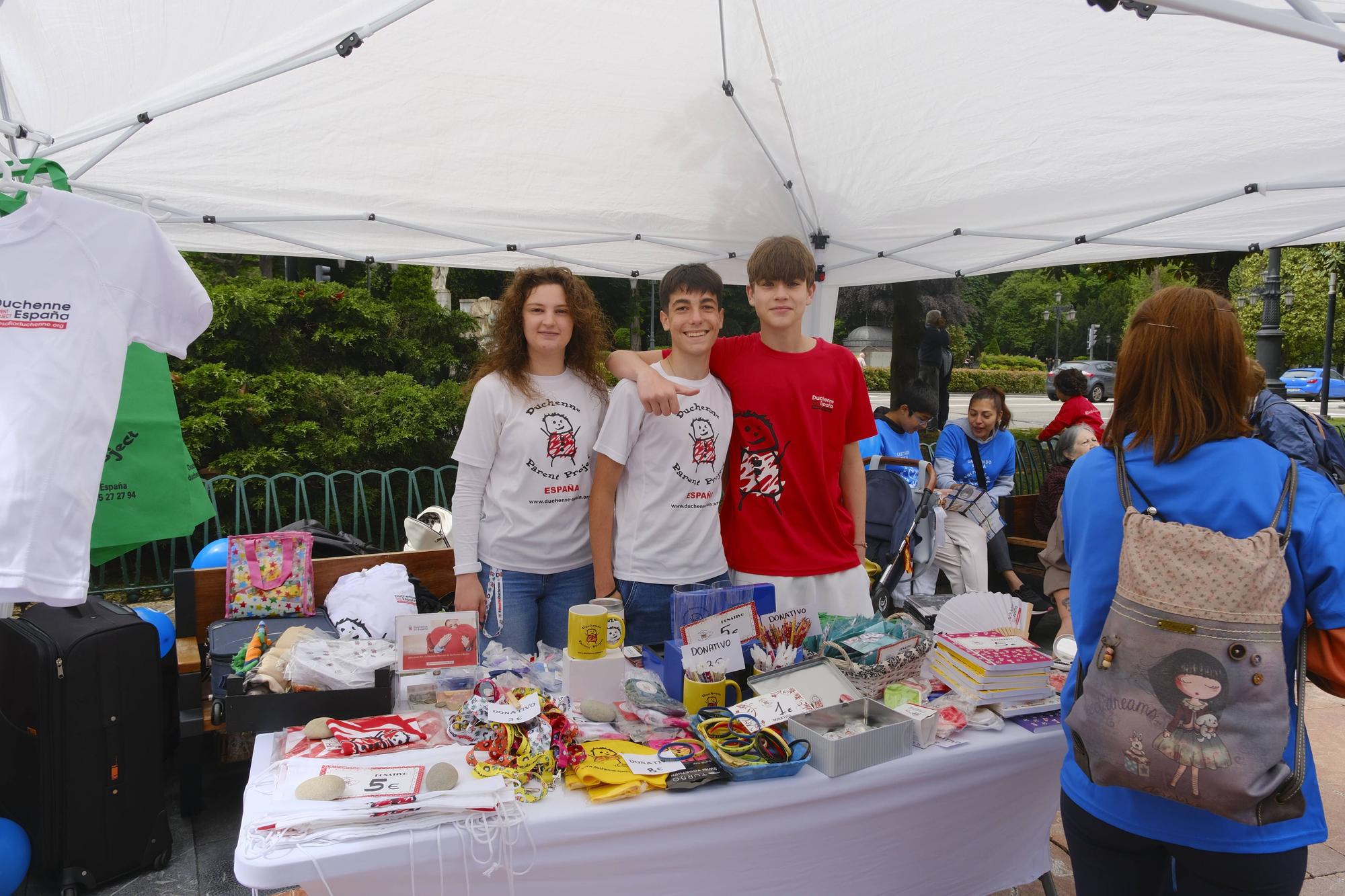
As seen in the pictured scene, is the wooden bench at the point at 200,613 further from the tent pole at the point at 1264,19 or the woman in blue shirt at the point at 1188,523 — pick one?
the tent pole at the point at 1264,19

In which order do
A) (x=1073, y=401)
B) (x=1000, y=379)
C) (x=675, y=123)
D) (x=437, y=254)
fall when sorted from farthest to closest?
(x=1000, y=379), (x=1073, y=401), (x=437, y=254), (x=675, y=123)

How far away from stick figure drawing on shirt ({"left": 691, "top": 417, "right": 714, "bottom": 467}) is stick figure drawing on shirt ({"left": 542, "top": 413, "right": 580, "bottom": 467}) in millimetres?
347

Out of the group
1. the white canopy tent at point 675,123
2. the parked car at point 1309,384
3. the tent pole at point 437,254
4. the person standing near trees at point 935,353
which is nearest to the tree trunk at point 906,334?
the person standing near trees at point 935,353

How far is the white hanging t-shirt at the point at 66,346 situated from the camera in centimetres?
169

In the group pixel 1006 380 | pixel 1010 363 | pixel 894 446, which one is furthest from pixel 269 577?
pixel 1010 363

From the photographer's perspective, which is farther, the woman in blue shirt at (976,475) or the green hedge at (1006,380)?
the green hedge at (1006,380)

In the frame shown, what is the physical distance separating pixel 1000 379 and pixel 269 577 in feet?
122

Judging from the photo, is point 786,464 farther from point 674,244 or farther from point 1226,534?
point 674,244

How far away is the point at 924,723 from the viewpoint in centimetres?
192

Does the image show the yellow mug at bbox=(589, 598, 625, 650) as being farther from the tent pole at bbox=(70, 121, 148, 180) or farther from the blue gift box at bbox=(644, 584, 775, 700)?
the tent pole at bbox=(70, 121, 148, 180)

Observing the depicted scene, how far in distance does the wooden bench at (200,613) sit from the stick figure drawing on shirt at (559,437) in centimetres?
143

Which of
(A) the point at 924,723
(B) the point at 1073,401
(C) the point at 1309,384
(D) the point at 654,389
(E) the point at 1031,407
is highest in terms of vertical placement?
(D) the point at 654,389

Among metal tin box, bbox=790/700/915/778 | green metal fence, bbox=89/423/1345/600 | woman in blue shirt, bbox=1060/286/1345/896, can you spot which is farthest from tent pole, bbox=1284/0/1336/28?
green metal fence, bbox=89/423/1345/600

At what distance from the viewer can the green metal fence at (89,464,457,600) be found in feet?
18.4
